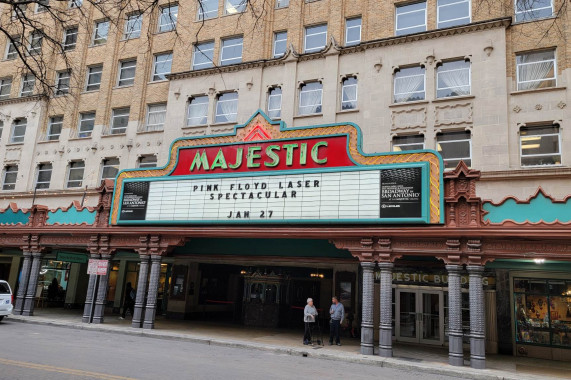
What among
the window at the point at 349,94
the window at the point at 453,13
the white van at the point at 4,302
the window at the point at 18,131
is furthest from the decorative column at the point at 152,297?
the window at the point at 18,131

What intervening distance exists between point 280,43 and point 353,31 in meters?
4.22

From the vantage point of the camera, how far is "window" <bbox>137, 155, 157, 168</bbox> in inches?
1065

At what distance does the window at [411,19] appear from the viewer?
22281 millimetres

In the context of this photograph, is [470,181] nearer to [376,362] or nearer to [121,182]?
[376,362]

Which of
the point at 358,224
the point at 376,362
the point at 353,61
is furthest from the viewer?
the point at 353,61

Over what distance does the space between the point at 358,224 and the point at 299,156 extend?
3727mm

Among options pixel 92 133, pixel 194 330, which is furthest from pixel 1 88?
pixel 194 330

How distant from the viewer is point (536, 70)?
1961 cm

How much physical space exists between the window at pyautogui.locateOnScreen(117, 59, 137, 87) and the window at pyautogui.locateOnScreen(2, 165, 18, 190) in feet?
32.5

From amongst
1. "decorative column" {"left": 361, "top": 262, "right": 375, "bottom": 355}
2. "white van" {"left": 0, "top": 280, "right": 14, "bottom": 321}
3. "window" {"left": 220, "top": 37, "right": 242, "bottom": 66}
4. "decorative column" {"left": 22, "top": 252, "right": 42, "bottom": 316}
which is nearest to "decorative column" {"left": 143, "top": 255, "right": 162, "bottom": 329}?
"white van" {"left": 0, "top": 280, "right": 14, "bottom": 321}

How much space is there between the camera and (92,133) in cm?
2942

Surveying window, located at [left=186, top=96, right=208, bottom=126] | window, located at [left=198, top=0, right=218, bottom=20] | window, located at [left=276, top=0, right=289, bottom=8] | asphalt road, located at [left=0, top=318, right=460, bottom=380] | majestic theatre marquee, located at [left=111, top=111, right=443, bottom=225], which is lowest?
asphalt road, located at [left=0, top=318, right=460, bottom=380]

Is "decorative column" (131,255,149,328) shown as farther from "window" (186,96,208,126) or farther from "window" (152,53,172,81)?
"window" (152,53,172,81)

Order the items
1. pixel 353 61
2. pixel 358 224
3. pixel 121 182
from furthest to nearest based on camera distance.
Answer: pixel 353 61 < pixel 121 182 < pixel 358 224
